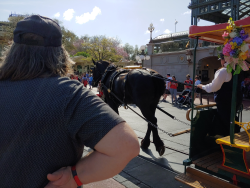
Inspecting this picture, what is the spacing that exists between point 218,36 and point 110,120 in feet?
11.1

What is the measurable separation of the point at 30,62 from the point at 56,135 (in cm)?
45

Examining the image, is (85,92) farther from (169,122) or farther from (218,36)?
(169,122)

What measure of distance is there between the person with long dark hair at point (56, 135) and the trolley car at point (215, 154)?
2.14m

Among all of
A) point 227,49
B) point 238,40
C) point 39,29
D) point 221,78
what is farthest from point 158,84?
point 39,29

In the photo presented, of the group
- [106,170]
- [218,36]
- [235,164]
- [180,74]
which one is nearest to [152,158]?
[235,164]

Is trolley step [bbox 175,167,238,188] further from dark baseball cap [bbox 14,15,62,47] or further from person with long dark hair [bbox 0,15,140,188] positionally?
dark baseball cap [bbox 14,15,62,47]

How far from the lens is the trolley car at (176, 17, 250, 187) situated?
8.26 ft

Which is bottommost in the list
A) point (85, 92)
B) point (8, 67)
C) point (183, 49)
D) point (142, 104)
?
point (142, 104)

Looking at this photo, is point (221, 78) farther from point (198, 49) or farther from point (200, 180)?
point (198, 49)

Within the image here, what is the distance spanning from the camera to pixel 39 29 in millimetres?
1108

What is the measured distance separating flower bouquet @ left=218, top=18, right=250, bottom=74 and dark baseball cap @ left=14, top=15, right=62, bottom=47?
210 cm

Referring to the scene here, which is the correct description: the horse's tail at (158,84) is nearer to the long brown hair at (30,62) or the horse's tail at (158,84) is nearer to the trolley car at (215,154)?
the trolley car at (215,154)

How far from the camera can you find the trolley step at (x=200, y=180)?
8.67ft

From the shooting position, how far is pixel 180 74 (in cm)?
1881
